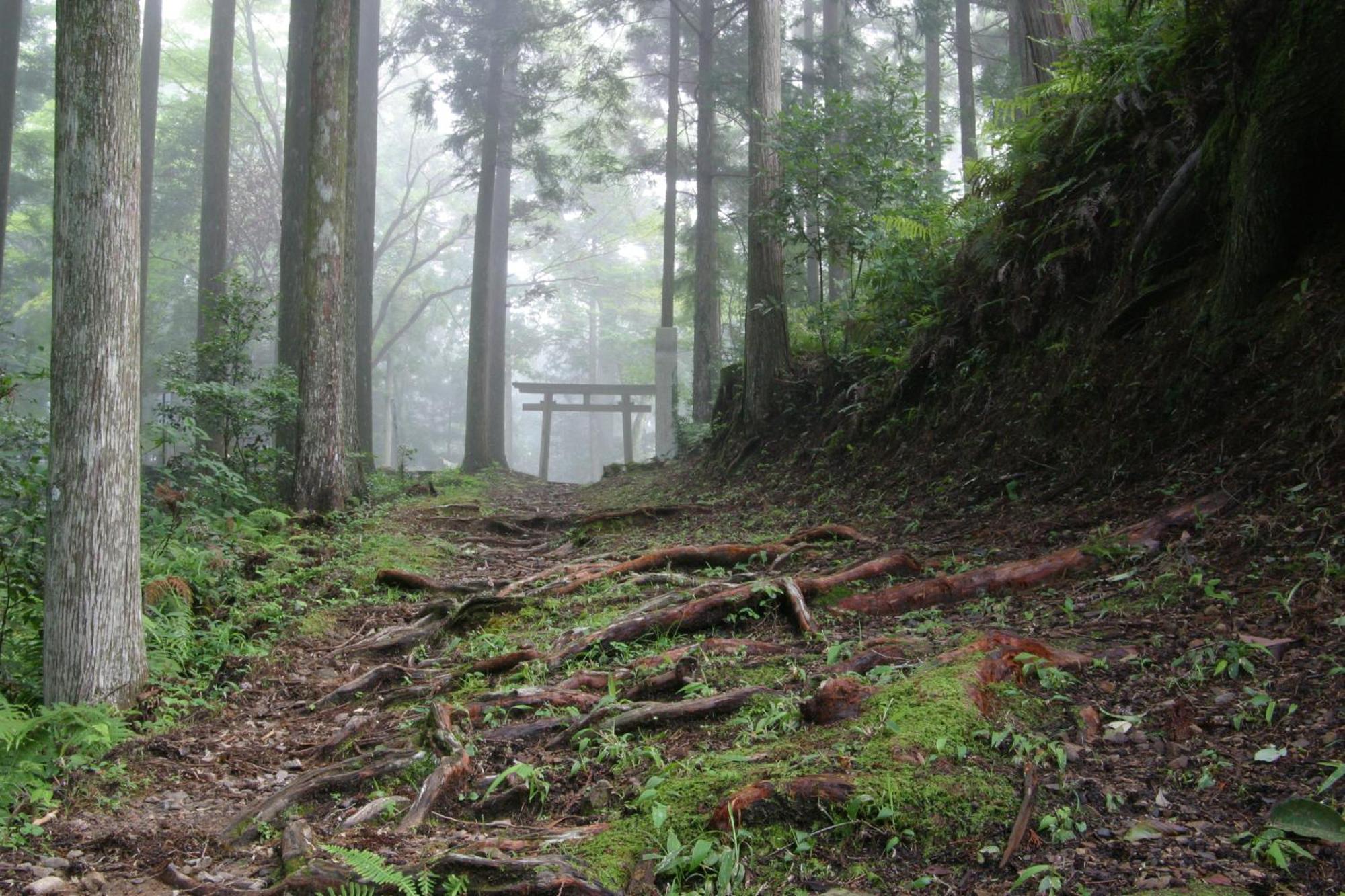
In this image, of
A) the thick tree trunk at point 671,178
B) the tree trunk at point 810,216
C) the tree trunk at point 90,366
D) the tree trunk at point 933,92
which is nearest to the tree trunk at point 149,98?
the thick tree trunk at point 671,178

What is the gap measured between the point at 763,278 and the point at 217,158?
1615cm

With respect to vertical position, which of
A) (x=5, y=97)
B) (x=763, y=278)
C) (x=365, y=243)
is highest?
(x=5, y=97)

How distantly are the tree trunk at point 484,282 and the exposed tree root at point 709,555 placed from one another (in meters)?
17.0

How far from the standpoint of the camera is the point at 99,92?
4930 millimetres

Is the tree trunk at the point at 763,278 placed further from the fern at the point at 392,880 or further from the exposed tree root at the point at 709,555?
the fern at the point at 392,880

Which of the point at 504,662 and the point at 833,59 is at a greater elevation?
the point at 833,59

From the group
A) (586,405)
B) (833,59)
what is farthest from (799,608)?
(586,405)

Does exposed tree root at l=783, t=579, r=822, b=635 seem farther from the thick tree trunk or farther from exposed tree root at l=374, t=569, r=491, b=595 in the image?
the thick tree trunk

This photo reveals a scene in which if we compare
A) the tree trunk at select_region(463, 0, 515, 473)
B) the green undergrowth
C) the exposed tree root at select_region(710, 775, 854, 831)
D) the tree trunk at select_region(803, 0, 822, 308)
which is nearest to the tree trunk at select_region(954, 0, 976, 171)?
the tree trunk at select_region(803, 0, 822, 308)

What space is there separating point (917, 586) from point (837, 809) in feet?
7.90

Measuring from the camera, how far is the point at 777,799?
9.43 ft

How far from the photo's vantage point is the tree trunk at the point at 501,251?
26578 mm

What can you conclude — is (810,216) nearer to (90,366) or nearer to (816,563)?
(816,563)

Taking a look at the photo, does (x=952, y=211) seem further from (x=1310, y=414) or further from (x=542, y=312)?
(x=542, y=312)
